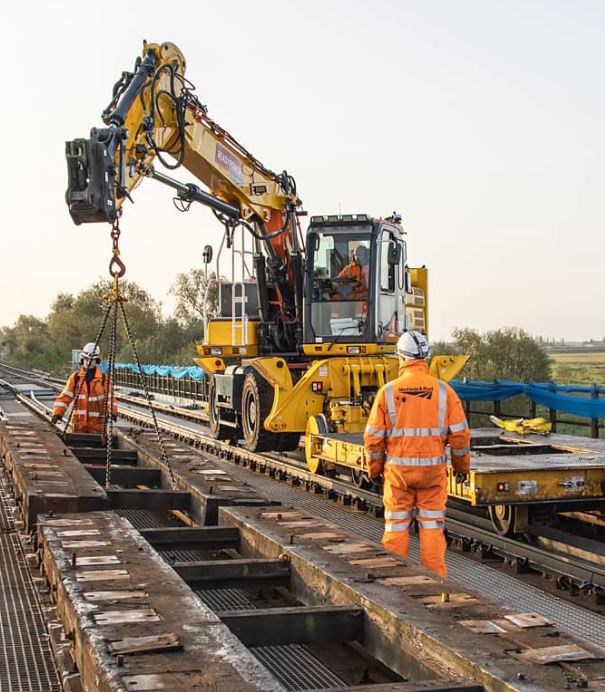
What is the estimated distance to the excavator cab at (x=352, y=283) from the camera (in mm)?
13344

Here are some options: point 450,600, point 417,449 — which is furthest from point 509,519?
point 450,600

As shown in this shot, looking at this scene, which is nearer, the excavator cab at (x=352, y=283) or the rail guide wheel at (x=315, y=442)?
the rail guide wheel at (x=315, y=442)

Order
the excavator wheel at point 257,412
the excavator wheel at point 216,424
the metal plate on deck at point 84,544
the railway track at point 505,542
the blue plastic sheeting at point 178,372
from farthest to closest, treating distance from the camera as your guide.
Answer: the blue plastic sheeting at point 178,372 → the excavator wheel at point 216,424 → the excavator wheel at point 257,412 → the railway track at point 505,542 → the metal plate on deck at point 84,544

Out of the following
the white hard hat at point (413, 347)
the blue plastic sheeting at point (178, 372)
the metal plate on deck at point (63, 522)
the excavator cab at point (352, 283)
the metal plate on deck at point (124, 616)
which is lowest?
the metal plate on deck at point (124, 616)

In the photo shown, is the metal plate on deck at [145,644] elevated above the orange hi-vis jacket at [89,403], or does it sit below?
below

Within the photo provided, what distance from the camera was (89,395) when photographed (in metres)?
11.6

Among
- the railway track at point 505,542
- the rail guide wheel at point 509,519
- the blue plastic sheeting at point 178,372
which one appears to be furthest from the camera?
the blue plastic sheeting at point 178,372

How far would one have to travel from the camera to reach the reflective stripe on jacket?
6258 mm

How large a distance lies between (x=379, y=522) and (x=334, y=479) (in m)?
2.14

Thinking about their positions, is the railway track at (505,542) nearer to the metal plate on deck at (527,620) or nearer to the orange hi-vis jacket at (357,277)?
the orange hi-vis jacket at (357,277)

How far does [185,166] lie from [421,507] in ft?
30.7

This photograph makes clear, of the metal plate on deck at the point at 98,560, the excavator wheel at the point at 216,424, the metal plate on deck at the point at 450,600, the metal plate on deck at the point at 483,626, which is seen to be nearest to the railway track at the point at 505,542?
the excavator wheel at the point at 216,424

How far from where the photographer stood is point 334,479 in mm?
12172

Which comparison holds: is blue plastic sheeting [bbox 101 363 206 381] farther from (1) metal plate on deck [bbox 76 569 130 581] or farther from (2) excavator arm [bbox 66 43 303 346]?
(1) metal plate on deck [bbox 76 569 130 581]
